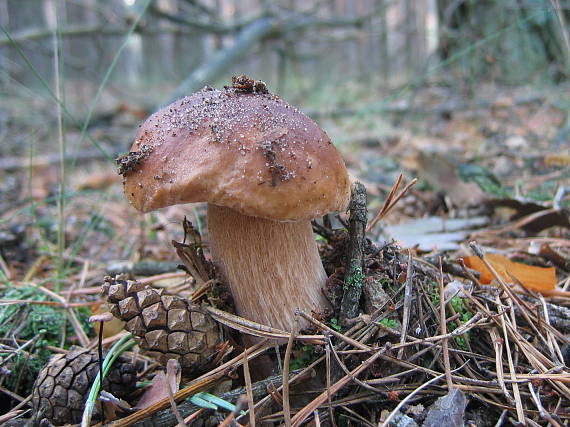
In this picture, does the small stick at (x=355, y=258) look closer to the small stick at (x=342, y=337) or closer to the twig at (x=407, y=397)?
the small stick at (x=342, y=337)

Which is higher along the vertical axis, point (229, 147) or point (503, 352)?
point (229, 147)

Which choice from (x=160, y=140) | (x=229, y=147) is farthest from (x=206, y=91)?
(x=229, y=147)

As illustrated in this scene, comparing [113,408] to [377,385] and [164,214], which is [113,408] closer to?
[377,385]

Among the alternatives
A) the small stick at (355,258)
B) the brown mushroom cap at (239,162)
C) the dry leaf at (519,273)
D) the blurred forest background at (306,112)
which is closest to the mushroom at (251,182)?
the brown mushroom cap at (239,162)

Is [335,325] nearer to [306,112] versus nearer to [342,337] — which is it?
[342,337]

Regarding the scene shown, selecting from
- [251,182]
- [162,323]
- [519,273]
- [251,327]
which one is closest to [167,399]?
[162,323]

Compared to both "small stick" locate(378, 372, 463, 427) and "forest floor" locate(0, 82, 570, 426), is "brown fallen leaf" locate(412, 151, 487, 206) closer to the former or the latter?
"forest floor" locate(0, 82, 570, 426)
